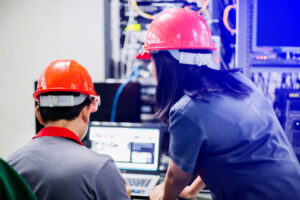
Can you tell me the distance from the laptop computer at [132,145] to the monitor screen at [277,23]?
2.69 ft

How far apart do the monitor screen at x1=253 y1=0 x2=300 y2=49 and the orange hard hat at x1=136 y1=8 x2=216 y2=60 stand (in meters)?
0.59

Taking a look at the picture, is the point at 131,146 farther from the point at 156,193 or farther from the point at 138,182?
the point at 156,193

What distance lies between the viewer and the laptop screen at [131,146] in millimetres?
1936

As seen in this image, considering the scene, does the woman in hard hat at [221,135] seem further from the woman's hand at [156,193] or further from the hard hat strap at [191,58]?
the woman's hand at [156,193]

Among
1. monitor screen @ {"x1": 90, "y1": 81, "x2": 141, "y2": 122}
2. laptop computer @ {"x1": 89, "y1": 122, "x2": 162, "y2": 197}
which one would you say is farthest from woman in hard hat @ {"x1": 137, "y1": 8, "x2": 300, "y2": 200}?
monitor screen @ {"x1": 90, "y1": 81, "x2": 141, "y2": 122}

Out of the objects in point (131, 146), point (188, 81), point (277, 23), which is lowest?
point (131, 146)

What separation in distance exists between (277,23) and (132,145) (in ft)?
3.66

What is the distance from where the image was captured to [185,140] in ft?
3.96

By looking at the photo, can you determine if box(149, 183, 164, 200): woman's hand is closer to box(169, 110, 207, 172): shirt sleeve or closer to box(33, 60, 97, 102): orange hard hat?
box(169, 110, 207, 172): shirt sleeve

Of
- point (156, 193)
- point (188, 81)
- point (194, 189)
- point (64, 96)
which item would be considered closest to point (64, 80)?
point (64, 96)

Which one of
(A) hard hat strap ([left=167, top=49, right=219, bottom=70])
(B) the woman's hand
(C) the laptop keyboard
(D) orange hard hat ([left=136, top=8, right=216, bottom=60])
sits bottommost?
(C) the laptop keyboard

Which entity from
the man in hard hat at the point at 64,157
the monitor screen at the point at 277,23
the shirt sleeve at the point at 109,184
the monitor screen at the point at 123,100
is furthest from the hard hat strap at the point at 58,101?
the monitor screen at the point at 277,23

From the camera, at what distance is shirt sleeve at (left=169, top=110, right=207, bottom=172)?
119cm

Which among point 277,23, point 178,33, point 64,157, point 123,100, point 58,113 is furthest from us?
point 123,100
